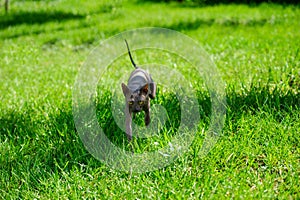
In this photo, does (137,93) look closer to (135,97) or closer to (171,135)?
(135,97)

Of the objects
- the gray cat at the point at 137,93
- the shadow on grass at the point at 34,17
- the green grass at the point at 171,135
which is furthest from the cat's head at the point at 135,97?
the shadow on grass at the point at 34,17

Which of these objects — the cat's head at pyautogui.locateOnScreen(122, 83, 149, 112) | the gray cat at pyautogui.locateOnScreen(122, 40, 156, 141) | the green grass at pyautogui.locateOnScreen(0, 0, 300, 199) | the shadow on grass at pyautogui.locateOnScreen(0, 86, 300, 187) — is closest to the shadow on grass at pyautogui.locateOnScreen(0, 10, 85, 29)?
the green grass at pyautogui.locateOnScreen(0, 0, 300, 199)

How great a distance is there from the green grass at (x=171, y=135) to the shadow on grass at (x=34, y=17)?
8.34ft

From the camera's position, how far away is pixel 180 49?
653 cm

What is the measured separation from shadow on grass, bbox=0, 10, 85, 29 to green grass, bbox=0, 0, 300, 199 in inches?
100

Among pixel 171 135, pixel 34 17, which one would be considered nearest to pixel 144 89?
pixel 171 135

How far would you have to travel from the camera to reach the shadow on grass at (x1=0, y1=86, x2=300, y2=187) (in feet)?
10.3

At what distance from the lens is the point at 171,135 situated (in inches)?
127

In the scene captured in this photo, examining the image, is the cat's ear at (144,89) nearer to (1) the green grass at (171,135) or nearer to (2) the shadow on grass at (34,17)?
(1) the green grass at (171,135)

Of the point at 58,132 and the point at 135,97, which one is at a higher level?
the point at 135,97

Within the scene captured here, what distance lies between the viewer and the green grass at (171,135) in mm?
2734

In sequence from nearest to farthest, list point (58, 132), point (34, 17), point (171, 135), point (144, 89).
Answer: point (144, 89)
point (171, 135)
point (58, 132)
point (34, 17)

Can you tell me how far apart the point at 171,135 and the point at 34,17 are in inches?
301

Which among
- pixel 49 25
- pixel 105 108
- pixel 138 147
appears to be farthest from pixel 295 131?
pixel 49 25
